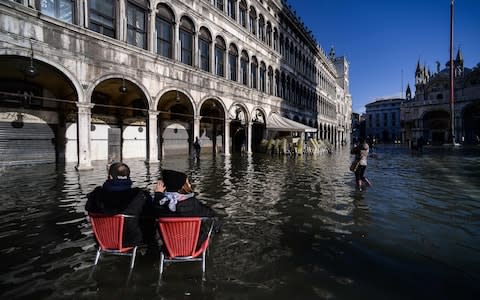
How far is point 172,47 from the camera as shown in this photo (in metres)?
15.9

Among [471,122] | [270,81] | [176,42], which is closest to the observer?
[176,42]

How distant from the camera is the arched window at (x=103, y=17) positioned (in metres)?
12.2

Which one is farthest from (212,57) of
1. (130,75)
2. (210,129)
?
(130,75)

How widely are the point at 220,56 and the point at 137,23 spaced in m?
7.32

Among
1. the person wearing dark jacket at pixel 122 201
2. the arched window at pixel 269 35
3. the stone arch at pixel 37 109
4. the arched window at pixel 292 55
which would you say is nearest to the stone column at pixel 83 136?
the stone arch at pixel 37 109

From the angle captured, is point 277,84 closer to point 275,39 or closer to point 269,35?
point 275,39

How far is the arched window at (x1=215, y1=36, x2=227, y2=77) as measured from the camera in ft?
64.8

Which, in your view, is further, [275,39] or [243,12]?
[275,39]

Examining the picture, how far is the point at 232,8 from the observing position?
70.5ft

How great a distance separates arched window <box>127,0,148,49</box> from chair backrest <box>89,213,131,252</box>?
13.1 metres

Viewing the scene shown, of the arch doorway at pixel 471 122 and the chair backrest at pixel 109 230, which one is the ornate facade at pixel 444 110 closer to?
the arch doorway at pixel 471 122

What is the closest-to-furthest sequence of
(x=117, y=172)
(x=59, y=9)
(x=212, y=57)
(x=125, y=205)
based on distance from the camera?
1. (x=125, y=205)
2. (x=117, y=172)
3. (x=59, y=9)
4. (x=212, y=57)

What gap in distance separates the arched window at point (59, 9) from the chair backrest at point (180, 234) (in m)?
11.9

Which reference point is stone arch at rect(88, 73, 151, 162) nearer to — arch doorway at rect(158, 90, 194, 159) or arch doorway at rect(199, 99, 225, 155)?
arch doorway at rect(158, 90, 194, 159)
